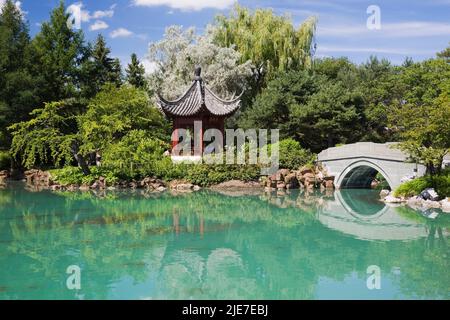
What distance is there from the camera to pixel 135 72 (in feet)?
105

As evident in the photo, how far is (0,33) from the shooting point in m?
22.2

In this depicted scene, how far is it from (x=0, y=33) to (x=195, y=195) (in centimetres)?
1260

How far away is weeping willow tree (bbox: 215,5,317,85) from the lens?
2362 centimetres

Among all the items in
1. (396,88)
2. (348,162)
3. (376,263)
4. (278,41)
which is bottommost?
(376,263)

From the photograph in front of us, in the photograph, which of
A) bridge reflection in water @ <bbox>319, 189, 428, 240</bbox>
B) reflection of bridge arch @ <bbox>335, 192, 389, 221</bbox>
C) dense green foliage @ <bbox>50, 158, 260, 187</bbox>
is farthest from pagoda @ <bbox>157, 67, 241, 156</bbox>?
reflection of bridge arch @ <bbox>335, 192, 389, 221</bbox>

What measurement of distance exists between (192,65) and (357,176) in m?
10.1

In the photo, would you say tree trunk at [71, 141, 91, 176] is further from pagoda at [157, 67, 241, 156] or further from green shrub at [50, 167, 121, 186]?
pagoda at [157, 67, 241, 156]

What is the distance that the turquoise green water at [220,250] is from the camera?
6207 millimetres

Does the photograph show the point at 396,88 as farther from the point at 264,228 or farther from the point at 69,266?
the point at 69,266

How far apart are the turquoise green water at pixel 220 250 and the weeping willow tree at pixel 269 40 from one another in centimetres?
1118

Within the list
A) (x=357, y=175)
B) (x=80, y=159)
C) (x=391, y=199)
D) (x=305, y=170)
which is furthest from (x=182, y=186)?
(x=391, y=199)

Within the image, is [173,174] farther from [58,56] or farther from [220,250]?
[220,250]

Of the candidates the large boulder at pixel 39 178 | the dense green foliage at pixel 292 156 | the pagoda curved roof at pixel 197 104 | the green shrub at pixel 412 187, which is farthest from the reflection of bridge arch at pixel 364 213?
the large boulder at pixel 39 178
